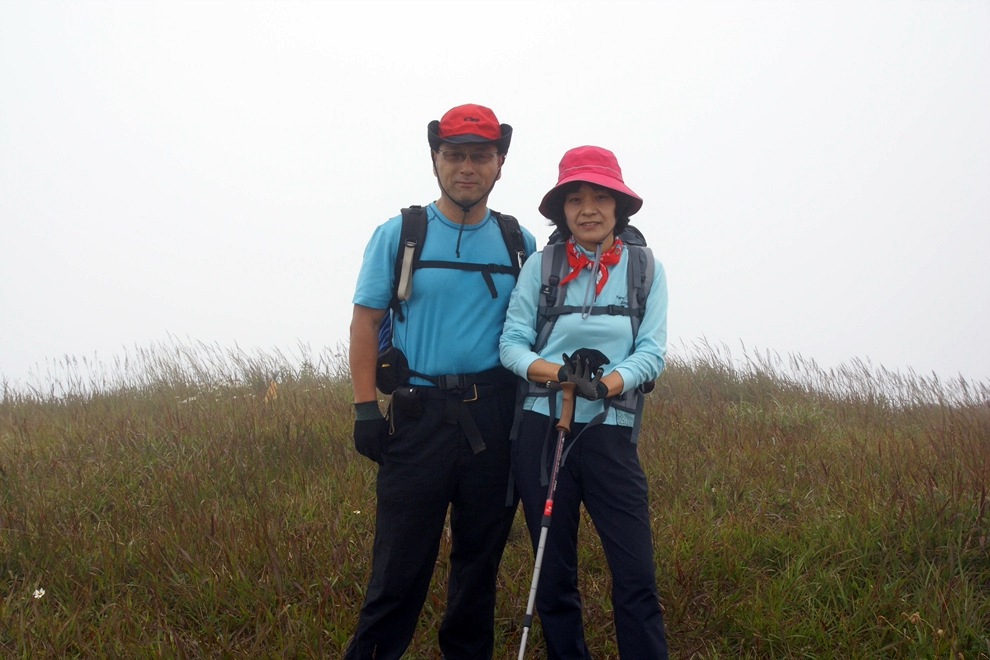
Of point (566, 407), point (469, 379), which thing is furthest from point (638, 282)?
point (469, 379)

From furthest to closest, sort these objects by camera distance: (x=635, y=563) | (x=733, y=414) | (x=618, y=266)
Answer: (x=733, y=414) < (x=618, y=266) < (x=635, y=563)

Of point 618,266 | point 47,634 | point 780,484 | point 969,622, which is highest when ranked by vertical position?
point 618,266

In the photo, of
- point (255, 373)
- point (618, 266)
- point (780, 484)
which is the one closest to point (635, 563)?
point (618, 266)

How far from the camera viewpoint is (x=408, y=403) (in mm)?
3354

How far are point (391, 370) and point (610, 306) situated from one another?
97 centimetres

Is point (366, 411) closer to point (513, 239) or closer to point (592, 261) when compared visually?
point (513, 239)

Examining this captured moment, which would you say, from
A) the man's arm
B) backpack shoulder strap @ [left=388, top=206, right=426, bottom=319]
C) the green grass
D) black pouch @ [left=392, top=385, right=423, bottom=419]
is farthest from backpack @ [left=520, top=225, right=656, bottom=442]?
the green grass

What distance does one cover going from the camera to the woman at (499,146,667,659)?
10.2ft

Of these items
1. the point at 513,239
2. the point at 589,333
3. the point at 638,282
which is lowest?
the point at 589,333

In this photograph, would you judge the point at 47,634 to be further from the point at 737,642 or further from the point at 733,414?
the point at 733,414

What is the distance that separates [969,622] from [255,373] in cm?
751

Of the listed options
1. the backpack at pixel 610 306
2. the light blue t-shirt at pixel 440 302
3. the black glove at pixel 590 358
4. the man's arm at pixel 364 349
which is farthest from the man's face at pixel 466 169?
the black glove at pixel 590 358

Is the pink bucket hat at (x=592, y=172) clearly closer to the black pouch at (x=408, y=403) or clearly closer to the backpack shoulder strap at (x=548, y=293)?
the backpack shoulder strap at (x=548, y=293)

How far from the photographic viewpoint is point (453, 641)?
11.7ft
